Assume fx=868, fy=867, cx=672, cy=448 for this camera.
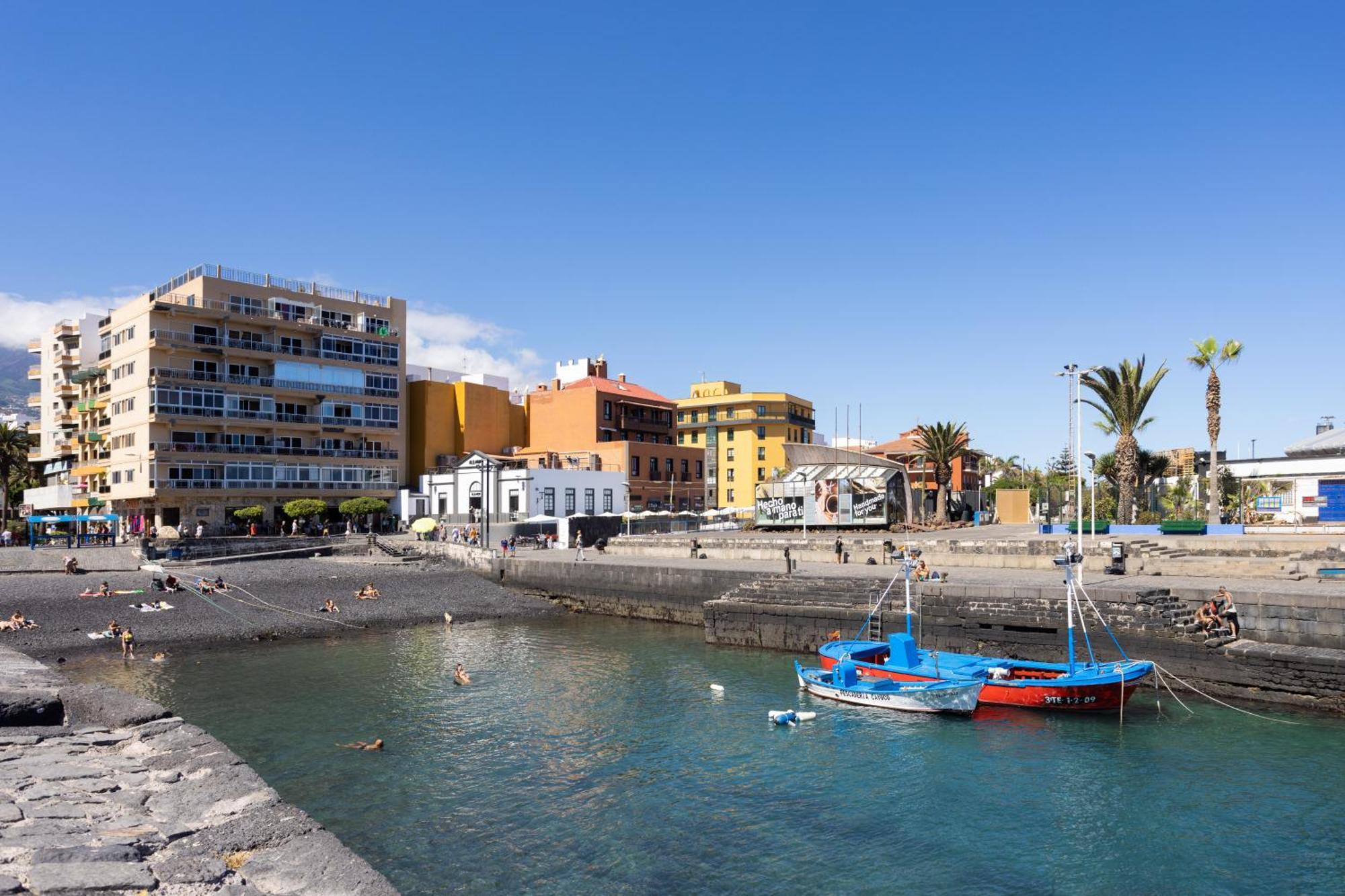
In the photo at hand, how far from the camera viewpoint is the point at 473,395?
89.7 meters

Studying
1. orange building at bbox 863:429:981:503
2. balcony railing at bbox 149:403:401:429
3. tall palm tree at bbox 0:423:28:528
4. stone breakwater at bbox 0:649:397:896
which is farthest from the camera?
orange building at bbox 863:429:981:503

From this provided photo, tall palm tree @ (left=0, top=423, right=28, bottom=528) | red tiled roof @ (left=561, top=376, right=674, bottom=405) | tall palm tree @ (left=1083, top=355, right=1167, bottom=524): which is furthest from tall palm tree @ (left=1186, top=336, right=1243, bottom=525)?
tall palm tree @ (left=0, top=423, right=28, bottom=528)

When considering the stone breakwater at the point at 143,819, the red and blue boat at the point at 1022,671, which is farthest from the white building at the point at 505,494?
the stone breakwater at the point at 143,819

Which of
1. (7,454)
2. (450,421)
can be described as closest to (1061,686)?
(450,421)

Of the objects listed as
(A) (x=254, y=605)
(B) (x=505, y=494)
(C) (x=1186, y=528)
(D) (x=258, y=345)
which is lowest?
(A) (x=254, y=605)

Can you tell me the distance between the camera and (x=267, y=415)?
72.3 meters

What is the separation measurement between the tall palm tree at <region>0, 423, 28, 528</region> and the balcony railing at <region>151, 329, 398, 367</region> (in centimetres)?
2077

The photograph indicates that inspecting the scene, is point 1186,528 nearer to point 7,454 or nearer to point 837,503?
point 837,503

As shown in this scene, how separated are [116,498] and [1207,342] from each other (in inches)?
3130

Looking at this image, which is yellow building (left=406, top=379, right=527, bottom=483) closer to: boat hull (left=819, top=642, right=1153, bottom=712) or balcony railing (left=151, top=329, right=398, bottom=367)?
balcony railing (left=151, top=329, right=398, bottom=367)

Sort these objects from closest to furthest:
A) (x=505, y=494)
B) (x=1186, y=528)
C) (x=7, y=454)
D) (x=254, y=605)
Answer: (x=254, y=605)
(x=1186, y=528)
(x=7, y=454)
(x=505, y=494)

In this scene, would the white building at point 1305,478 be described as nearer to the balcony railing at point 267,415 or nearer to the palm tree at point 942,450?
the palm tree at point 942,450

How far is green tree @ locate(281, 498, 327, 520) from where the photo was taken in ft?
218

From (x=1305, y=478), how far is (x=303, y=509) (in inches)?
2814
